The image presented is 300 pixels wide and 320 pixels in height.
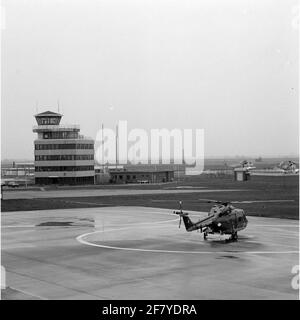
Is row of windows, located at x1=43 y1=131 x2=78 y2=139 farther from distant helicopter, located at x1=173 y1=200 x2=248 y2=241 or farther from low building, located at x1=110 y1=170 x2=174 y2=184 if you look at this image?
distant helicopter, located at x1=173 y1=200 x2=248 y2=241

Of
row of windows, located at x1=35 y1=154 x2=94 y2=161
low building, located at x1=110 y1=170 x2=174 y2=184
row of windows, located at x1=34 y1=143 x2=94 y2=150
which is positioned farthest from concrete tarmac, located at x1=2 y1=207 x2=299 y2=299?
low building, located at x1=110 y1=170 x2=174 y2=184

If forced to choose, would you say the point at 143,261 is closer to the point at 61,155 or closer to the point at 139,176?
the point at 61,155

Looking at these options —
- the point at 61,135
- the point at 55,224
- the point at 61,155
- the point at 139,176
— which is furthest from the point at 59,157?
the point at 55,224

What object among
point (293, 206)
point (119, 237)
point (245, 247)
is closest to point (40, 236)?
point (119, 237)

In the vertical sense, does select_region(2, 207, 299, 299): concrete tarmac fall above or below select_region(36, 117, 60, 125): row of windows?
below

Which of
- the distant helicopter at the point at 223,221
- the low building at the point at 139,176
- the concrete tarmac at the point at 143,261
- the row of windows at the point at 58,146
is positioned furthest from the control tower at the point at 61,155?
the distant helicopter at the point at 223,221

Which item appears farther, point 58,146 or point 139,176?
point 139,176

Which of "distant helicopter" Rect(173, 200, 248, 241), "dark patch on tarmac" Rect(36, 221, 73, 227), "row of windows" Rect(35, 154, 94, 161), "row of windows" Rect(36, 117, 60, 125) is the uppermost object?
"row of windows" Rect(36, 117, 60, 125)
